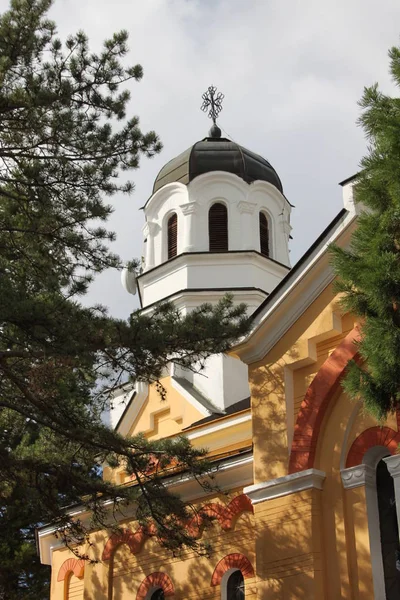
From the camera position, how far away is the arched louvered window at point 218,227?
877 inches

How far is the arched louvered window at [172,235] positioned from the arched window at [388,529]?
1190cm

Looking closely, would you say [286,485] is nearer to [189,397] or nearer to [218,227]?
[189,397]

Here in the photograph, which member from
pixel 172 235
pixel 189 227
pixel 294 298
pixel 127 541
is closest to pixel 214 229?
pixel 189 227

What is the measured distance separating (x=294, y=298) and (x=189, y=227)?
9983 mm

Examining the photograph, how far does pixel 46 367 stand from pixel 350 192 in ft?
15.1

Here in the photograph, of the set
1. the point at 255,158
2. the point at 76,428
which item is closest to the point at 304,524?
the point at 76,428

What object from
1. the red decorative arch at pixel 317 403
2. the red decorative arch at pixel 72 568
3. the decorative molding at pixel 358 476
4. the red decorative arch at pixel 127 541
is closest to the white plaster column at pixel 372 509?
the decorative molding at pixel 358 476

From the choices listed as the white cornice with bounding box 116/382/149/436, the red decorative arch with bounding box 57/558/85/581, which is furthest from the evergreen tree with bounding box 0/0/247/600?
the white cornice with bounding box 116/382/149/436

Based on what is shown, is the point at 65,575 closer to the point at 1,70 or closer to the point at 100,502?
the point at 100,502

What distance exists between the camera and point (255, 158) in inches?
949

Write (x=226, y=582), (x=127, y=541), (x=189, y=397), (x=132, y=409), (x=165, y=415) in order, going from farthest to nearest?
(x=132, y=409) < (x=165, y=415) < (x=189, y=397) < (x=127, y=541) < (x=226, y=582)

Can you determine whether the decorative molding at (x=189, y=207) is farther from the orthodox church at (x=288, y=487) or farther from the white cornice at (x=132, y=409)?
the orthodox church at (x=288, y=487)

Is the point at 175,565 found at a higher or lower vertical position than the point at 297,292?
lower

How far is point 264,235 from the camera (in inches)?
916
